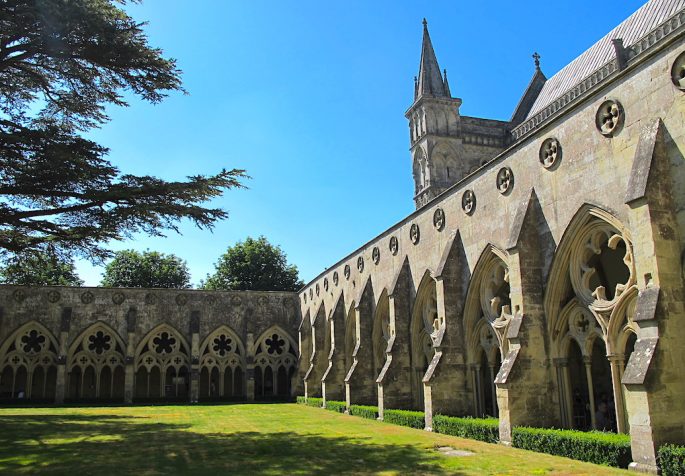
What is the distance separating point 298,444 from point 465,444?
405cm

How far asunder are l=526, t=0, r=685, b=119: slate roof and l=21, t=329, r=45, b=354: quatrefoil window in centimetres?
3144

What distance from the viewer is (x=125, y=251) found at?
5553 cm

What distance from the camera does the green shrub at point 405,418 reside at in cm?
1808

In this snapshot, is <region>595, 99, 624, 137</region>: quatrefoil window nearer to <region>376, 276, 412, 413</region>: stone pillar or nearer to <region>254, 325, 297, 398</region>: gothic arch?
<region>376, 276, 412, 413</region>: stone pillar

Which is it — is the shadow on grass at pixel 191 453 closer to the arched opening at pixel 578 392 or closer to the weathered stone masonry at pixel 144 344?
the arched opening at pixel 578 392

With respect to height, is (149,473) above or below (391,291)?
below

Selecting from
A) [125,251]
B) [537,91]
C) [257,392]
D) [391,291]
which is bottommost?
[257,392]

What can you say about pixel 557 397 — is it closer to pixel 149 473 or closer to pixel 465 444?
pixel 465 444

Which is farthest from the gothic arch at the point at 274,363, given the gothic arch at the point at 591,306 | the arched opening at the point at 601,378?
the gothic arch at the point at 591,306

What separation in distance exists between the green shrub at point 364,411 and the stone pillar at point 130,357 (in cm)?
1605

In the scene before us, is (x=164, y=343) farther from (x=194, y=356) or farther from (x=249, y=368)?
(x=249, y=368)

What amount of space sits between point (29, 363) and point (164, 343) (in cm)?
757

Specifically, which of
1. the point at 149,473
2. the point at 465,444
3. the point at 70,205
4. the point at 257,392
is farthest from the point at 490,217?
the point at 257,392

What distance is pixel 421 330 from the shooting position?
21406mm
